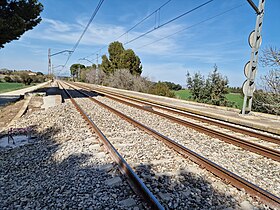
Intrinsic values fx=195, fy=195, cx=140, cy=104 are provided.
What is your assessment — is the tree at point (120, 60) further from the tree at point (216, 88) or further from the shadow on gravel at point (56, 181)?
the shadow on gravel at point (56, 181)

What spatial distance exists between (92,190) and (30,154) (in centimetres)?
257

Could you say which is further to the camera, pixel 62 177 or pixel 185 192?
pixel 62 177

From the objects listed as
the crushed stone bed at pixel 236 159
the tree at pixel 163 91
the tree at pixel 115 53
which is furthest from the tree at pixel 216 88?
the tree at pixel 115 53

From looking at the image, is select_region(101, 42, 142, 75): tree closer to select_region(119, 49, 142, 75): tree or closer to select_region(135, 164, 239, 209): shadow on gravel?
select_region(119, 49, 142, 75): tree

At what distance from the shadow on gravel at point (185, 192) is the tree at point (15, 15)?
42.3 ft

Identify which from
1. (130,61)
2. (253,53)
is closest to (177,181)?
(253,53)

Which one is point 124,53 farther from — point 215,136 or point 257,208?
point 257,208

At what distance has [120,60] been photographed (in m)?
47.1

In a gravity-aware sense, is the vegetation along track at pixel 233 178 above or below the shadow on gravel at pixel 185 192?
above

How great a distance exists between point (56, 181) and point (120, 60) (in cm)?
4536

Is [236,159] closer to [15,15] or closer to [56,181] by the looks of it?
[56,181]

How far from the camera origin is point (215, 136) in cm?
632

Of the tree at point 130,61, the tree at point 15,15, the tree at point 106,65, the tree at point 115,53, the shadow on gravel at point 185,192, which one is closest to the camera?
the shadow on gravel at point 185,192

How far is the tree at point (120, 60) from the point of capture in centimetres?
4659
